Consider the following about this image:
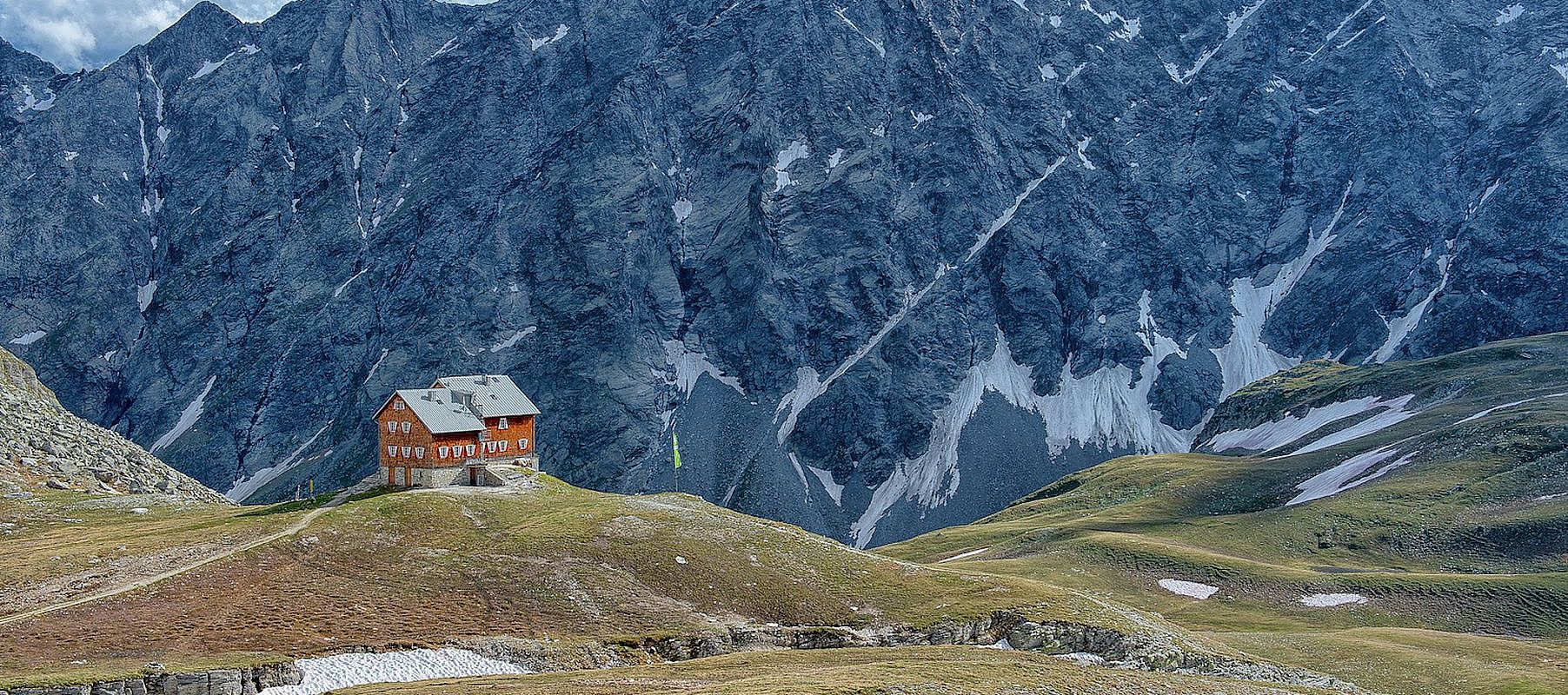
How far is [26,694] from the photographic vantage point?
37875mm

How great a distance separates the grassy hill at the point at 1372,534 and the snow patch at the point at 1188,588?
0.90m

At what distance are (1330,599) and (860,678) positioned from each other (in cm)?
6840

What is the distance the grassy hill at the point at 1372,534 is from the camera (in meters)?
73.1

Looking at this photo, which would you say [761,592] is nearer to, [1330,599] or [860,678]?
[860,678]

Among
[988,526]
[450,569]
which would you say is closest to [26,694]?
[450,569]

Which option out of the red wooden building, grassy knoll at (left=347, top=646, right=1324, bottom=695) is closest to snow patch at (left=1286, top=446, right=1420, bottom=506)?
grassy knoll at (left=347, top=646, right=1324, bottom=695)

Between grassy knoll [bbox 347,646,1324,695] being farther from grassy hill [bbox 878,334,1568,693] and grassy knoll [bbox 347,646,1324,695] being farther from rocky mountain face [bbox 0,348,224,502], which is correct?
rocky mountain face [bbox 0,348,224,502]

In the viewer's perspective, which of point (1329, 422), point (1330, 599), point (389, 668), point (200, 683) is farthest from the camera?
point (1329, 422)

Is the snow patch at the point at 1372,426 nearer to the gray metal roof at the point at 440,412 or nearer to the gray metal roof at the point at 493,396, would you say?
the gray metal roof at the point at 493,396

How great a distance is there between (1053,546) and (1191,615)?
3097 centimetres

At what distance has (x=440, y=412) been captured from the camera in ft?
284

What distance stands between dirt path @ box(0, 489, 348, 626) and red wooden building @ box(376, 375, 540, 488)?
14.9m

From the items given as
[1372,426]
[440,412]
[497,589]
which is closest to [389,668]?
[497,589]

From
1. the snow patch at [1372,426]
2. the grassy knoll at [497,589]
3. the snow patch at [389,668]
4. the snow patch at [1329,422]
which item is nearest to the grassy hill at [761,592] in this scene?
the grassy knoll at [497,589]
